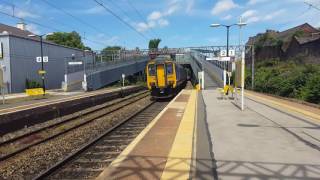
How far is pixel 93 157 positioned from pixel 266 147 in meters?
4.34

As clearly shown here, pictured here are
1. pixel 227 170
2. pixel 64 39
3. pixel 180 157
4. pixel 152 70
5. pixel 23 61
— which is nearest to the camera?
pixel 227 170

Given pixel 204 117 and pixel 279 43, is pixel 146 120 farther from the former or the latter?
pixel 279 43

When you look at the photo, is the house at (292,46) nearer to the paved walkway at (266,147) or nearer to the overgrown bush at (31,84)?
the overgrown bush at (31,84)

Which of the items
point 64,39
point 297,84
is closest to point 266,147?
point 297,84

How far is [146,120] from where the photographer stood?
19656 millimetres

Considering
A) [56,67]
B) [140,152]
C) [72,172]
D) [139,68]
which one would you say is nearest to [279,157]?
[140,152]

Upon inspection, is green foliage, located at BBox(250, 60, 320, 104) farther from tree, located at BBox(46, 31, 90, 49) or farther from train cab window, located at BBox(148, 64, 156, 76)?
tree, located at BBox(46, 31, 90, 49)

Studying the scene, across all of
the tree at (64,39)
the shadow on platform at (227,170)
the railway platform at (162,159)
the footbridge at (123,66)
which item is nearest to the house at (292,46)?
the footbridge at (123,66)

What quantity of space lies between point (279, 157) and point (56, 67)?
66119mm

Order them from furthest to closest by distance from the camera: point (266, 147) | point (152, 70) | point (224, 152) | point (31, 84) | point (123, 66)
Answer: point (123, 66)
point (31, 84)
point (152, 70)
point (266, 147)
point (224, 152)

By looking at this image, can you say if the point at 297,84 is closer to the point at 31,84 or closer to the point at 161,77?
the point at 161,77

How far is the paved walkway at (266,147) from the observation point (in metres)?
7.46

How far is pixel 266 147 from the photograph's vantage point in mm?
9742

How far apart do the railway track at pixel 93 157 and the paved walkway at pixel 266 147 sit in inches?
105
